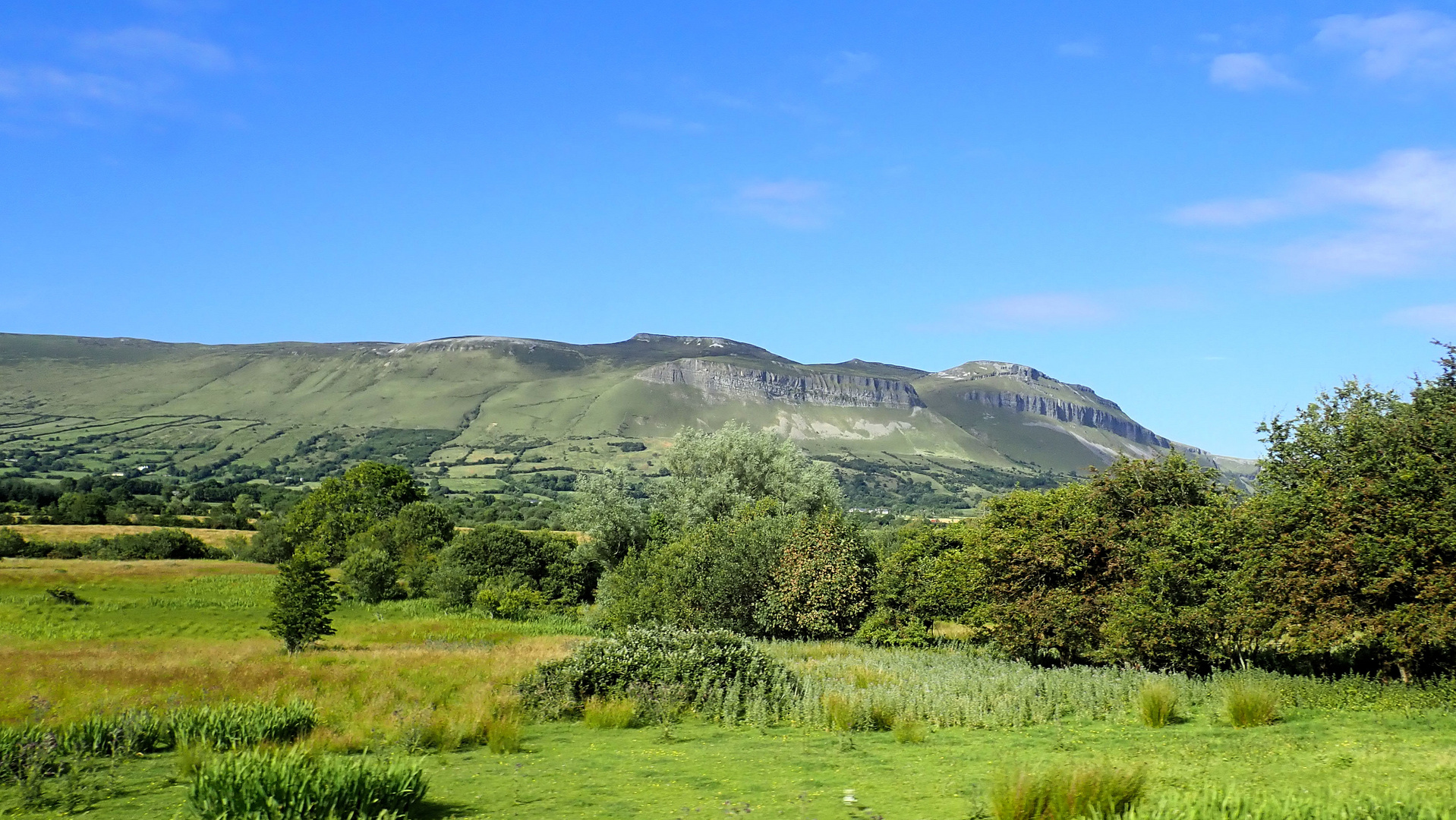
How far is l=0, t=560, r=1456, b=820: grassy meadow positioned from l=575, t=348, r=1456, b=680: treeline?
1.81 m

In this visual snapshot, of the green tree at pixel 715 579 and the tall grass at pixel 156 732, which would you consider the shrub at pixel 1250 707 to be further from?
the green tree at pixel 715 579

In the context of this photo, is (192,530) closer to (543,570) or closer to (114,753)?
(543,570)

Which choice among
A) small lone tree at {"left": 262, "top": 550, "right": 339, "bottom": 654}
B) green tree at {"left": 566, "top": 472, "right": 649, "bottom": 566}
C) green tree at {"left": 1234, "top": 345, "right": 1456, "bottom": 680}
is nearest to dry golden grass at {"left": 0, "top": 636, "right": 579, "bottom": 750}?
small lone tree at {"left": 262, "top": 550, "right": 339, "bottom": 654}

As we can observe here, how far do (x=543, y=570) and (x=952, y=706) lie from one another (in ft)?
168

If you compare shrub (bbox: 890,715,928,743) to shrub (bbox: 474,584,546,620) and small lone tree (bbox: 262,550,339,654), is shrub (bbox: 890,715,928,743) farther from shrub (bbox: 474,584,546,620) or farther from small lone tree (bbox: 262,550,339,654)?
shrub (bbox: 474,584,546,620)

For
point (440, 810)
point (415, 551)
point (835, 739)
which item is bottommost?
point (415, 551)

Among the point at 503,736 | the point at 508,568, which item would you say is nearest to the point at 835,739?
the point at 503,736

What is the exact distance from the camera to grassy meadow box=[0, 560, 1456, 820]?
12008 millimetres

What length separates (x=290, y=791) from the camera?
33.2 feet

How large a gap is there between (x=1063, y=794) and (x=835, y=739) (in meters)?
8.75

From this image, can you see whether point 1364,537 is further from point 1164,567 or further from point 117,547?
point 117,547

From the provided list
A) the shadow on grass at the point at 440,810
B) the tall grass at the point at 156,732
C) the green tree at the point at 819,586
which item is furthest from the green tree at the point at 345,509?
the shadow on grass at the point at 440,810

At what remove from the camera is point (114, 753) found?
15.5m

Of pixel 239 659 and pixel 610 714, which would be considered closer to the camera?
pixel 610 714
